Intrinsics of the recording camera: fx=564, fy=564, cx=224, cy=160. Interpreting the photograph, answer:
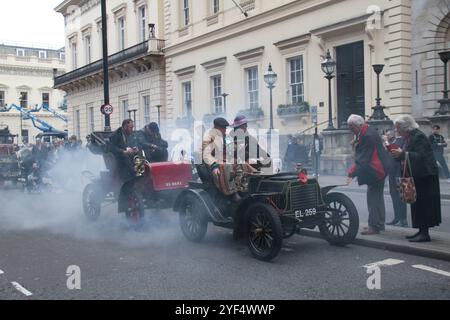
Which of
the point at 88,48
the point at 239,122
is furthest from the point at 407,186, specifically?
the point at 88,48

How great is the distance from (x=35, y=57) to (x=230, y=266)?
2637 inches

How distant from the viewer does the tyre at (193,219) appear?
781 cm

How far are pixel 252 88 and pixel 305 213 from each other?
727 inches

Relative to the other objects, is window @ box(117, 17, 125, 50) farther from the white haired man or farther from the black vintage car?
the white haired man

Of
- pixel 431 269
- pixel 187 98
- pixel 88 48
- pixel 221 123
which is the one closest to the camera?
pixel 431 269

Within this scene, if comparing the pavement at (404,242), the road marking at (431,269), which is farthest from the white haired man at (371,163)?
the road marking at (431,269)

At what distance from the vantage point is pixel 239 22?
2536 cm

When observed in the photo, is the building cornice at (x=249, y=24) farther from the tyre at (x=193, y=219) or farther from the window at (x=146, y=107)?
the tyre at (x=193, y=219)

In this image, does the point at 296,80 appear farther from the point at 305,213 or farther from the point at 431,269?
the point at 431,269

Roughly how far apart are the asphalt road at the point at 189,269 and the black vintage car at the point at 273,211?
9.3 inches

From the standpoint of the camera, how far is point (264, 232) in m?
6.76

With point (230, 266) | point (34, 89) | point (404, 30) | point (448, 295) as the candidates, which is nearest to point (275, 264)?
point (230, 266)

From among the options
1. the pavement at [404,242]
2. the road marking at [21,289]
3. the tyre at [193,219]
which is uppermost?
the tyre at [193,219]
